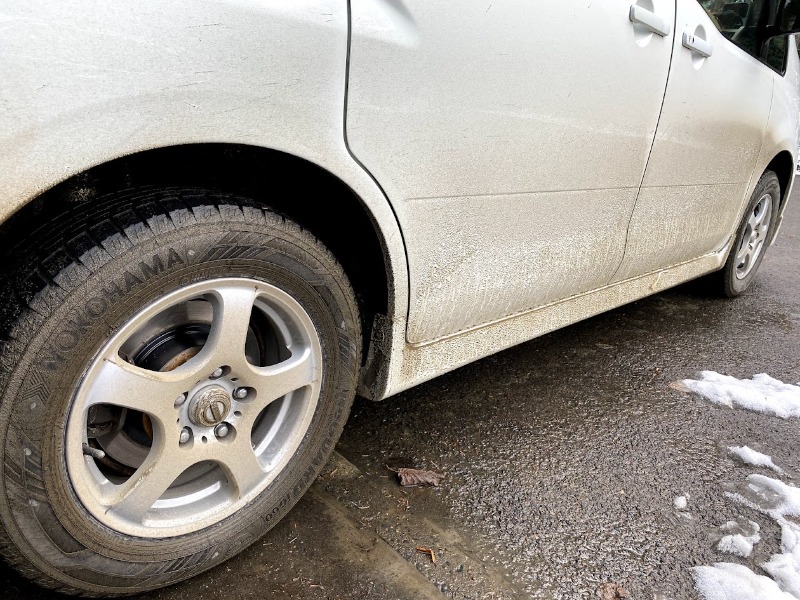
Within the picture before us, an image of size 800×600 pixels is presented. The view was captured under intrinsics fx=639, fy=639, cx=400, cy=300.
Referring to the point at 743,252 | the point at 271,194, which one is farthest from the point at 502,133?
the point at 743,252

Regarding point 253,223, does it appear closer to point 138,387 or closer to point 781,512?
point 138,387

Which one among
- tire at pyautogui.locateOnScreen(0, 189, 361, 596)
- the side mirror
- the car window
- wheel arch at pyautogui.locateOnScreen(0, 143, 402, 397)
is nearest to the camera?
tire at pyautogui.locateOnScreen(0, 189, 361, 596)

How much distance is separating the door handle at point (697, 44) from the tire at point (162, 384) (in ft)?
5.03

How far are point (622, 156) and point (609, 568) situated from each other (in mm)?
1248

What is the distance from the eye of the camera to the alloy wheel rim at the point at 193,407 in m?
1.23

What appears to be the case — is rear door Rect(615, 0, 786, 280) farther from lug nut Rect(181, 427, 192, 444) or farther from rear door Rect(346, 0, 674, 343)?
lug nut Rect(181, 427, 192, 444)

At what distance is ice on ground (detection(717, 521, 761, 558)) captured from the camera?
1745 millimetres

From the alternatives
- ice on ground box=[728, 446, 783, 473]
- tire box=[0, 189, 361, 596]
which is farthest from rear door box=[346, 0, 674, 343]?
ice on ground box=[728, 446, 783, 473]

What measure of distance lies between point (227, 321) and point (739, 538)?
4.99 feet

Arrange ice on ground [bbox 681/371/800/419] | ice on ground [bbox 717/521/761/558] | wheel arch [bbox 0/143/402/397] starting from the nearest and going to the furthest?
wheel arch [bbox 0/143/402/397] → ice on ground [bbox 717/521/761/558] → ice on ground [bbox 681/371/800/419]

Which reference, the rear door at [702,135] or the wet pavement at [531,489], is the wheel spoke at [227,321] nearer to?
the wet pavement at [531,489]

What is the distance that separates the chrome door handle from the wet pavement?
1326mm

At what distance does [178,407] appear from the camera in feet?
4.36

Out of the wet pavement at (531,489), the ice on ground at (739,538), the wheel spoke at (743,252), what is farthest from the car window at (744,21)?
the ice on ground at (739,538)
